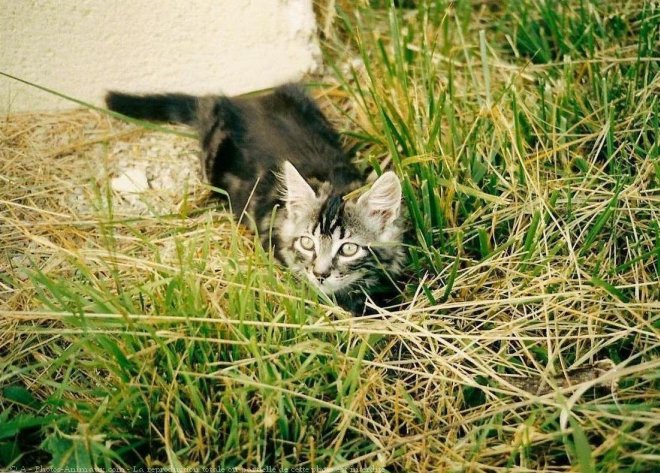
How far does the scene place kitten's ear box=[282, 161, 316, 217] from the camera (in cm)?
214

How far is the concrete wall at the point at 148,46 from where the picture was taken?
2.61 meters

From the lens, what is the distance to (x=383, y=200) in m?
2.12

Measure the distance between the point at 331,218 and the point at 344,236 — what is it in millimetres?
87

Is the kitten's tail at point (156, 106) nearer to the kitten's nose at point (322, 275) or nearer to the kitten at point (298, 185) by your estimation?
the kitten at point (298, 185)

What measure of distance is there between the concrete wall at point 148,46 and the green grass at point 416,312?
0.31 m

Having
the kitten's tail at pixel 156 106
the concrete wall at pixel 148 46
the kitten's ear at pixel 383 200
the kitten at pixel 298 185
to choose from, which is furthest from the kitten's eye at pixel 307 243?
the concrete wall at pixel 148 46

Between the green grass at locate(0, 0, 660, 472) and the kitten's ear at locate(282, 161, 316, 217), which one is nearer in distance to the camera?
the green grass at locate(0, 0, 660, 472)

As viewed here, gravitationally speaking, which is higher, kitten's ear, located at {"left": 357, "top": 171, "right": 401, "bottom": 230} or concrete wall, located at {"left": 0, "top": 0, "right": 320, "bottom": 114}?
concrete wall, located at {"left": 0, "top": 0, "right": 320, "bottom": 114}

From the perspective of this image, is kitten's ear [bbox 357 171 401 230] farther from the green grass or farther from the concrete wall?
the concrete wall

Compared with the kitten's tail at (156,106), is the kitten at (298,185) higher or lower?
lower

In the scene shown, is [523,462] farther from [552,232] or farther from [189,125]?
[189,125]

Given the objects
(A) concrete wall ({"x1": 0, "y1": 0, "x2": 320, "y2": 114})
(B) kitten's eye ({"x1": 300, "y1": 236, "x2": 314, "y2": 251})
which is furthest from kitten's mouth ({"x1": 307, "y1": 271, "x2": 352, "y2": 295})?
(A) concrete wall ({"x1": 0, "y1": 0, "x2": 320, "y2": 114})

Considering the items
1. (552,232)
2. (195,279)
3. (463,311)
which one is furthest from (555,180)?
(195,279)

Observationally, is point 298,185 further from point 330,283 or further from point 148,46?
point 148,46
